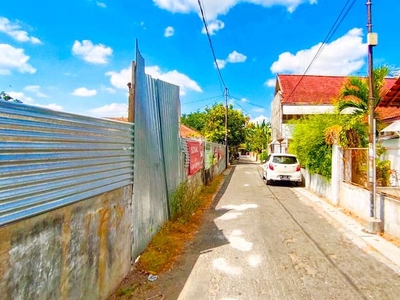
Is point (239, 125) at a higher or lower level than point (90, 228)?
higher

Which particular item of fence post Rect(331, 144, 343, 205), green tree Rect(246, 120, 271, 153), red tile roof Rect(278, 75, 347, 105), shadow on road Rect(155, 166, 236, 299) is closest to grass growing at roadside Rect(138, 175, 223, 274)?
shadow on road Rect(155, 166, 236, 299)

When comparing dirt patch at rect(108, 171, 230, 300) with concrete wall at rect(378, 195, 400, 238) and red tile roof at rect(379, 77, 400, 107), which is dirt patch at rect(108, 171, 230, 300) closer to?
concrete wall at rect(378, 195, 400, 238)

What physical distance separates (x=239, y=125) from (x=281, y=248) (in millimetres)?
31743

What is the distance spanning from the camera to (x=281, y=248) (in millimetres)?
5098

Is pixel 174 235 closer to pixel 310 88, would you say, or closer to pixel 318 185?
pixel 318 185

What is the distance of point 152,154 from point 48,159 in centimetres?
290

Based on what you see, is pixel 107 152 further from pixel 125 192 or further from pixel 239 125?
pixel 239 125

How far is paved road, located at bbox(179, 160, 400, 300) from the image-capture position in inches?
139

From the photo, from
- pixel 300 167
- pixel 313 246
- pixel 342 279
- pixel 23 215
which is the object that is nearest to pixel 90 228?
pixel 23 215

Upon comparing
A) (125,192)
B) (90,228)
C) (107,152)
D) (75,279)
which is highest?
(107,152)

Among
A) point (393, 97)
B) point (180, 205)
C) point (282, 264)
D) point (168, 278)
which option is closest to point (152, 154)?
point (180, 205)

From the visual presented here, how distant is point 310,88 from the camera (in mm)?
29500

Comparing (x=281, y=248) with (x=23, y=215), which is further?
(x=281, y=248)

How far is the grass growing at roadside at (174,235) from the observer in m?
4.32
